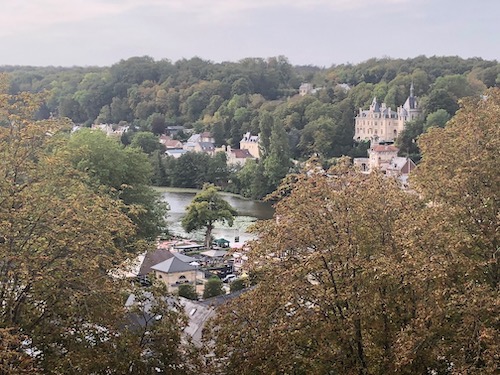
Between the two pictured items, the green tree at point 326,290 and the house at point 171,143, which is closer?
the green tree at point 326,290

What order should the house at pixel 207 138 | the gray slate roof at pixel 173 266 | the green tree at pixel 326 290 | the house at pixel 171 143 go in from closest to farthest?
the green tree at pixel 326 290 < the gray slate roof at pixel 173 266 < the house at pixel 171 143 < the house at pixel 207 138

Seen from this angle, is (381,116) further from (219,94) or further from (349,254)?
(349,254)

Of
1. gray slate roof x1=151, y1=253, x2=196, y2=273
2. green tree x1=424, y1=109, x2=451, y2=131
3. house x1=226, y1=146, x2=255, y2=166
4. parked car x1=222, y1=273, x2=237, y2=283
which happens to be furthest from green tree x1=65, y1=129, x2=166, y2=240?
green tree x1=424, y1=109, x2=451, y2=131

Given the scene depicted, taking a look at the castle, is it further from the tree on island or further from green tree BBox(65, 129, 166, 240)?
green tree BBox(65, 129, 166, 240)

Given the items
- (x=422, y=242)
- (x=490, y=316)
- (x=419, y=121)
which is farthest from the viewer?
(x=419, y=121)

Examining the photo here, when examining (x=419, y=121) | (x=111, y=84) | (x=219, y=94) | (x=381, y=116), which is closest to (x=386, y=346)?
(x=419, y=121)

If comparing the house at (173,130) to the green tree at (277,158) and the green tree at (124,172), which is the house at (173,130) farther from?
the green tree at (124,172)

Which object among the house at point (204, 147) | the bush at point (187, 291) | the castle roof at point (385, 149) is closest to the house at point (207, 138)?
the house at point (204, 147)
